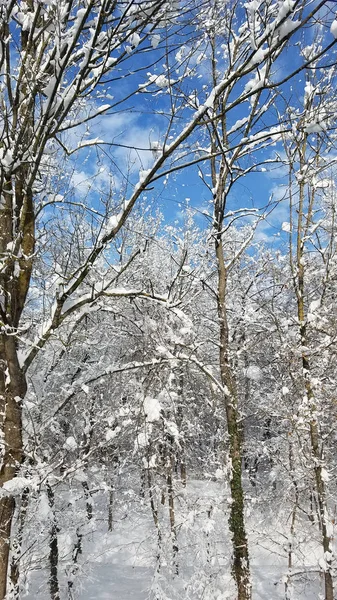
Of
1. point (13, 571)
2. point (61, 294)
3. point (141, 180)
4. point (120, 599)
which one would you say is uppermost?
point (141, 180)

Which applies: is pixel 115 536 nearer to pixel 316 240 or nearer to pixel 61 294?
pixel 316 240

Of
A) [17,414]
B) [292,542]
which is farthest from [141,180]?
[292,542]

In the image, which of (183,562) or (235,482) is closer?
(235,482)

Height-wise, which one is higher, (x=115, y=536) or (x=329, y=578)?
(x=329, y=578)

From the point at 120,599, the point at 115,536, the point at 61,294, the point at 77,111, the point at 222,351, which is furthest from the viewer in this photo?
the point at 115,536

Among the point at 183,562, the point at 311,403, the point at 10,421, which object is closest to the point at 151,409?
the point at 10,421

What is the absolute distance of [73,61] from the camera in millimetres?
2986

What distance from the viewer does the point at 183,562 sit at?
11.2 metres

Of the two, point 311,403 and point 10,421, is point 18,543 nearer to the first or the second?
point 10,421

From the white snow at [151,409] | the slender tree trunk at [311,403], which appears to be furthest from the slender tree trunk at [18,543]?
the slender tree trunk at [311,403]

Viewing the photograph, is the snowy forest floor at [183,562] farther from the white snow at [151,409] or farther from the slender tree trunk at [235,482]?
the white snow at [151,409]

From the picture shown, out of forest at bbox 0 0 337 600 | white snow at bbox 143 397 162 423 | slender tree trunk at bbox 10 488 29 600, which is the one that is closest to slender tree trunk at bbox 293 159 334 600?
forest at bbox 0 0 337 600

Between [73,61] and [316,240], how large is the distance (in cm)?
469

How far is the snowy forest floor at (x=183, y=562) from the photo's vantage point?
8633 millimetres
